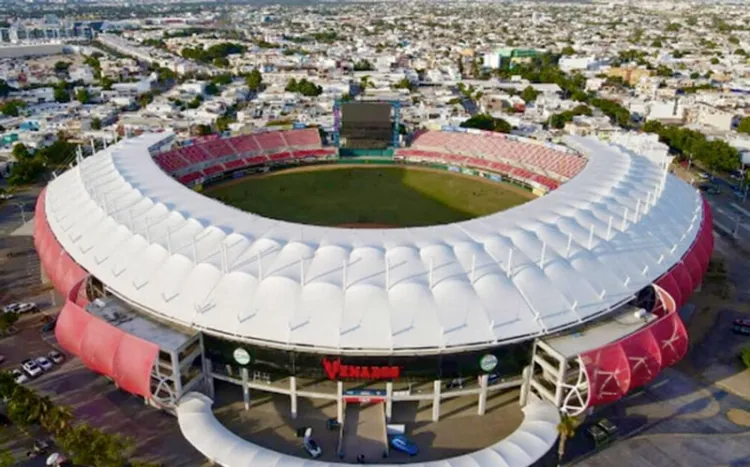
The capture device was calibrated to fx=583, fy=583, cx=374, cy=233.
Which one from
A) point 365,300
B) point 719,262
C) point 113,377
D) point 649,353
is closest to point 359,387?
point 365,300

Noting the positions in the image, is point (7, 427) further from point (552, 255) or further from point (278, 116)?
point (278, 116)

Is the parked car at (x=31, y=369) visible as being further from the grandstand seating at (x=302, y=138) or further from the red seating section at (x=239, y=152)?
the grandstand seating at (x=302, y=138)

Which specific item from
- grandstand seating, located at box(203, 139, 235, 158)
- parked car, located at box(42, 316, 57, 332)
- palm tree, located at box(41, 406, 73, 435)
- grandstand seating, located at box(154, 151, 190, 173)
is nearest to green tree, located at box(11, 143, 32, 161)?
grandstand seating, located at box(154, 151, 190, 173)

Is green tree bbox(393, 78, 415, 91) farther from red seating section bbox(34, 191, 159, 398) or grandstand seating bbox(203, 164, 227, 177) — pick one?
red seating section bbox(34, 191, 159, 398)

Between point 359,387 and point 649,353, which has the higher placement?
point 649,353


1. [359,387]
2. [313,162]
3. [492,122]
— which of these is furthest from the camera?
[492,122]

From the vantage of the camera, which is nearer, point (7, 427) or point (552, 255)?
point (7, 427)

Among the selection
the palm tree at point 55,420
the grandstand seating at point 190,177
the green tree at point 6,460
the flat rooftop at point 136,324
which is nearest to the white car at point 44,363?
the flat rooftop at point 136,324
